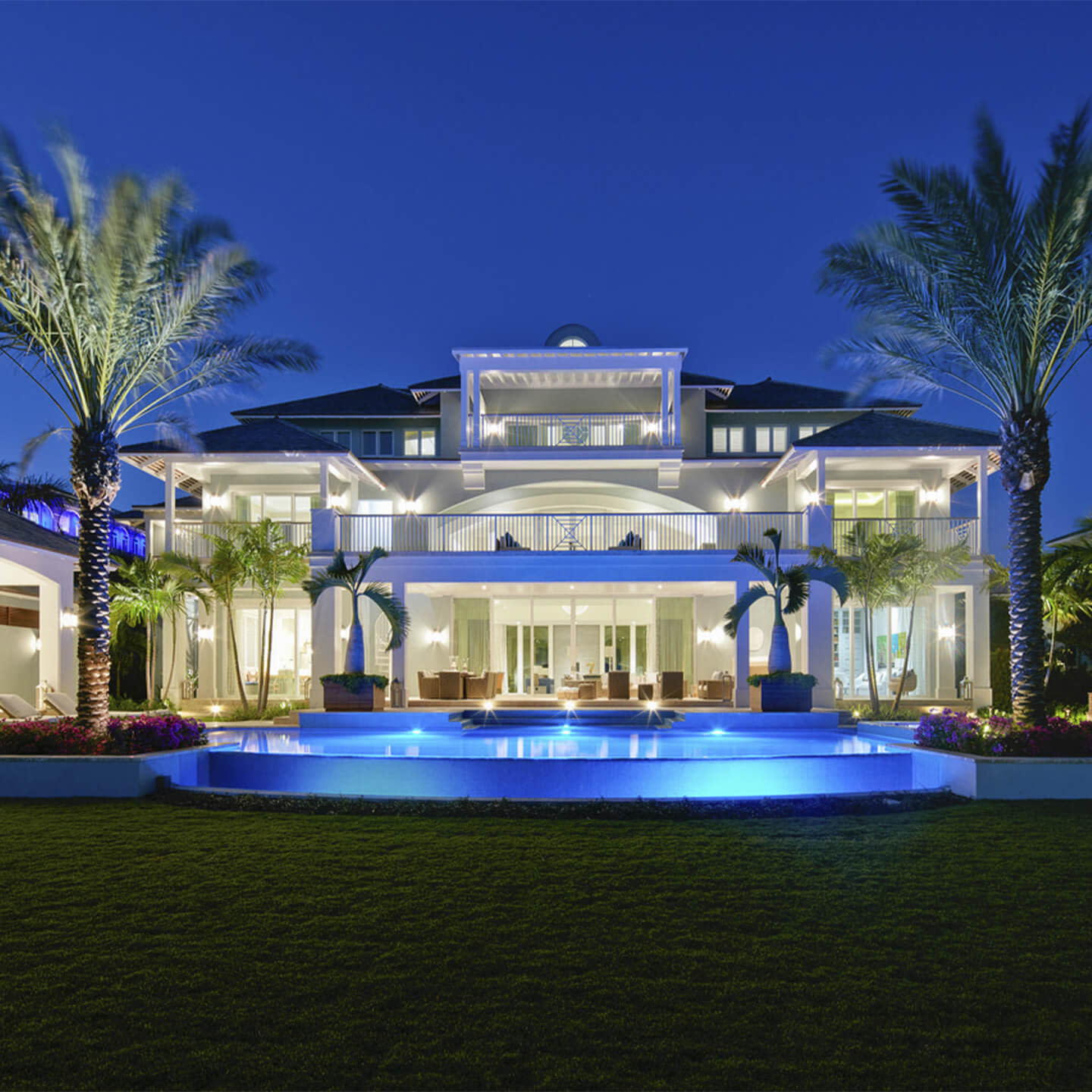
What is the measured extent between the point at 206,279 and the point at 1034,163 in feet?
33.8

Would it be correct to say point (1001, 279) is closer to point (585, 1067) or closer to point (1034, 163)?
point (1034, 163)

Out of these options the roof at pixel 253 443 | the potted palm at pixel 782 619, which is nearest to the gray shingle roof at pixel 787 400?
the potted palm at pixel 782 619

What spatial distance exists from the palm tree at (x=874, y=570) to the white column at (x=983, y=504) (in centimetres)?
281

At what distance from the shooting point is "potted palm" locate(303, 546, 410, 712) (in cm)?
1773

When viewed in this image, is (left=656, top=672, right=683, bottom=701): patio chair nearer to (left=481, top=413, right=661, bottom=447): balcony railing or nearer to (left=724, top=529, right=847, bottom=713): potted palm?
(left=724, top=529, right=847, bottom=713): potted palm

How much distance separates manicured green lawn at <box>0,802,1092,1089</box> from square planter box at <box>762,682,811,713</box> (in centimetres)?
932

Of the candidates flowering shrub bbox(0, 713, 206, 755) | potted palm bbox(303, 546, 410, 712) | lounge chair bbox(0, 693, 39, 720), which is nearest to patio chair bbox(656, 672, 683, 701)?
potted palm bbox(303, 546, 410, 712)

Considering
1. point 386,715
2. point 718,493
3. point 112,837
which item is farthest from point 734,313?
point 112,837

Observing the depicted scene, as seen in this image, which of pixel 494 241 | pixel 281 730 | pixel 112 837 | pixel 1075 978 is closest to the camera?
pixel 1075 978

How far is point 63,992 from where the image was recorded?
4.31m

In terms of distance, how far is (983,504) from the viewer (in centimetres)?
2088

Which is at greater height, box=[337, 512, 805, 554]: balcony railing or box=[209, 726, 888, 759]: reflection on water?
box=[337, 512, 805, 554]: balcony railing

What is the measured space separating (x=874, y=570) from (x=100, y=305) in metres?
14.3

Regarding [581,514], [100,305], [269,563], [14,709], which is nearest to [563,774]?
[100,305]
